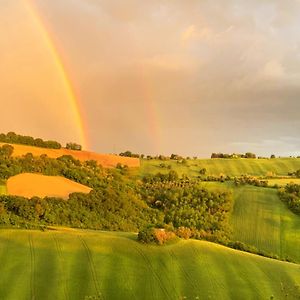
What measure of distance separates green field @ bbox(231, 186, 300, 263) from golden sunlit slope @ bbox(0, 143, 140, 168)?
4116cm

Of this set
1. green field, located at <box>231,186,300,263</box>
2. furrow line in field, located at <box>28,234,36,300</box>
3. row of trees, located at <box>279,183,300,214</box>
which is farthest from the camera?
row of trees, located at <box>279,183,300,214</box>

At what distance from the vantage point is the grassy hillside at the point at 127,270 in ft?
168

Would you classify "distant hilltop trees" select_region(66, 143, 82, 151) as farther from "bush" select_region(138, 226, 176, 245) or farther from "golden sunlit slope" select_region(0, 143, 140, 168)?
"bush" select_region(138, 226, 176, 245)

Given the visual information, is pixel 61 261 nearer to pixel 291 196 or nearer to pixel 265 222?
pixel 265 222

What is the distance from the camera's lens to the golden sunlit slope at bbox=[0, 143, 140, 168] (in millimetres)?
127000

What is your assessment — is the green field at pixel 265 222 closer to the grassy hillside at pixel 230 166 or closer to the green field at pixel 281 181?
the green field at pixel 281 181

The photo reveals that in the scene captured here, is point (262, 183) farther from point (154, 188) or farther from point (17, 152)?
point (17, 152)

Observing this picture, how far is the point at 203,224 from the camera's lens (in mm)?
99500

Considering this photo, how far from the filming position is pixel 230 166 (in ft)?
537

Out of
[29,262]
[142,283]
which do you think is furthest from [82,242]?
[142,283]

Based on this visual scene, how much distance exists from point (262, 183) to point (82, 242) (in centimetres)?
6872

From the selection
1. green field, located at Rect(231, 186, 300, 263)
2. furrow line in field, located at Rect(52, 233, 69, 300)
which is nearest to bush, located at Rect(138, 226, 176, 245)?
furrow line in field, located at Rect(52, 233, 69, 300)

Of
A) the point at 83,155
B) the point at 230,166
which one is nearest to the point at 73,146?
the point at 83,155

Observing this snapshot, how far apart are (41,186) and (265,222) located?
41997 millimetres
